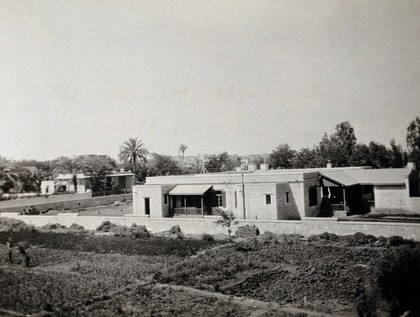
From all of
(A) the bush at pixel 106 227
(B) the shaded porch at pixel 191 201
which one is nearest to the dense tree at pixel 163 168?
(B) the shaded porch at pixel 191 201

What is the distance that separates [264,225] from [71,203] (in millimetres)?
26025

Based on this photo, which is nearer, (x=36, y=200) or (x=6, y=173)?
(x=6, y=173)

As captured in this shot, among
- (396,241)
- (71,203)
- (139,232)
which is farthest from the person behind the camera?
(71,203)

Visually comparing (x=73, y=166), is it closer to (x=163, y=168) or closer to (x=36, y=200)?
(x=36, y=200)

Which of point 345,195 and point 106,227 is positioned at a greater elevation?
point 345,195

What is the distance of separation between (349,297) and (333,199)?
1778cm

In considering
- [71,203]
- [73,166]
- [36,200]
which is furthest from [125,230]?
[73,166]

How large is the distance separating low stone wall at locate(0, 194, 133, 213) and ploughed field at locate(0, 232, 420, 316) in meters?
14.3

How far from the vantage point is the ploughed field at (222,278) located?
10820 mm

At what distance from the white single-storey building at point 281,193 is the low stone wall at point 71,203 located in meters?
11.9

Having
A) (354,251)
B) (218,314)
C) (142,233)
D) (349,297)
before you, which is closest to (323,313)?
(349,297)

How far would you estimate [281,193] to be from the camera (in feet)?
87.4

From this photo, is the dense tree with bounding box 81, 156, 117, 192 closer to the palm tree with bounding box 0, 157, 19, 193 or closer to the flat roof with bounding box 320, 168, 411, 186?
the palm tree with bounding box 0, 157, 19, 193

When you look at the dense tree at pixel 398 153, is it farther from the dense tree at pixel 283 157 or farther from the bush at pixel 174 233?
the dense tree at pixel 283 157
